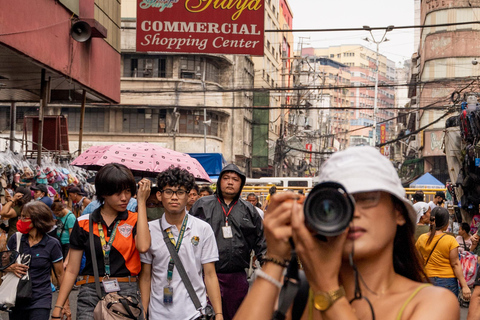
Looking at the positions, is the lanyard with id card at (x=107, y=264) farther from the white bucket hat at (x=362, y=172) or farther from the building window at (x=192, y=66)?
the building window at (x=192, y=66)

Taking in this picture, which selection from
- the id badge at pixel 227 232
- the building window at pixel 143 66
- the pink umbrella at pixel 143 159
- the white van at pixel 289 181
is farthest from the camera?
the building window at pixel 143 66

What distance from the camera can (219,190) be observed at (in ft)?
24.7

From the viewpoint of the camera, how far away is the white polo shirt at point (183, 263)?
17.3 ft

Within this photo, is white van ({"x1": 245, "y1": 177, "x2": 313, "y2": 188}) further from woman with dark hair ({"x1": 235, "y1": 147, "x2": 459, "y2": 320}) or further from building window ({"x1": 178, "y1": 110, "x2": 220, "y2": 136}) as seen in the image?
woman with dark hair ({"x1": 235, "y1": 147, "x2": 459, "y2": 320})

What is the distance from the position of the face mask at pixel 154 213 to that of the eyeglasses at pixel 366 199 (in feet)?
22.8

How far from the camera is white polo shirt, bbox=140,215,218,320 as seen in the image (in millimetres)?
5270

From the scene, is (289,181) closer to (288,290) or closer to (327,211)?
(288,290)

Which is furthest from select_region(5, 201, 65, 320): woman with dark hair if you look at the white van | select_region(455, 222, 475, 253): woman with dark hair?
the white van

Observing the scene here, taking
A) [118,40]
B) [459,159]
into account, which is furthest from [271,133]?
[459,159]

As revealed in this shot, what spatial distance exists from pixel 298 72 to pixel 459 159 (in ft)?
194

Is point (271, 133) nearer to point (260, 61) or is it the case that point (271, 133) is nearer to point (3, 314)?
point (260, 61)

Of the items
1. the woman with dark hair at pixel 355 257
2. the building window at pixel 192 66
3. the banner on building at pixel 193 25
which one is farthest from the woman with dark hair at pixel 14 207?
the building window at pixel 192 66

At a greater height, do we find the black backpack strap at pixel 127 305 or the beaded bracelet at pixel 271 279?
the beaded bracelet at pixel 271 279

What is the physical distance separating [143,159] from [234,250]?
13.5 feet
